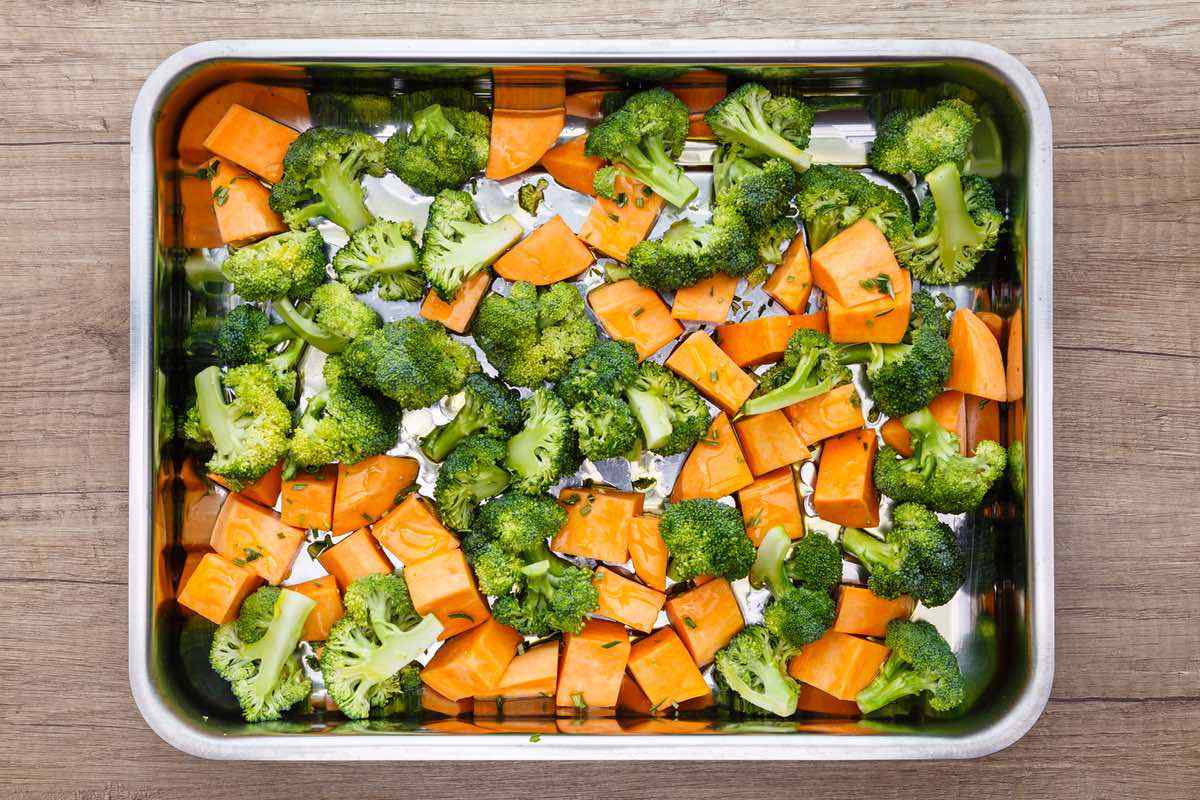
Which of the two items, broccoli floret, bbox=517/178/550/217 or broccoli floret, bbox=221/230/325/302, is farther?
broccoli floret, bbox=517/178/550/217

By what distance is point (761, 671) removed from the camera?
8.37ft

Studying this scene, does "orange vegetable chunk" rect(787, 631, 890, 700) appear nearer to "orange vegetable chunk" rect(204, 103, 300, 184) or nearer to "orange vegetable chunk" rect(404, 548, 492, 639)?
"orange vegetable chunk" rect(404, 548, 492, 639)

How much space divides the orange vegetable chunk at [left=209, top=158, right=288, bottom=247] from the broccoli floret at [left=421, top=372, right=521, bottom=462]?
800mm

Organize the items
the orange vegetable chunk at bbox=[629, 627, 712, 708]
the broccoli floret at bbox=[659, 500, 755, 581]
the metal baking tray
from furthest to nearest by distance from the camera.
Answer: the orange vegetable chunk at bbox=[629, 627, 712, 708]
the broccoli floret at bbox=[659, 500, 755, 581]
the metal baking tray

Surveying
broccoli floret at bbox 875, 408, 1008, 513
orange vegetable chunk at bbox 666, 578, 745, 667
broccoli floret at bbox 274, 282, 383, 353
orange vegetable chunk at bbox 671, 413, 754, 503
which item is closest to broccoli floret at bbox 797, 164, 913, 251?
broccoli floret at bbox 875, 408, 1008, 513

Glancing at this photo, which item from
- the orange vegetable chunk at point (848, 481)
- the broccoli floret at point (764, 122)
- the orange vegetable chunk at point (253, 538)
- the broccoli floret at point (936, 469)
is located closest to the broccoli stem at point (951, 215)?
the broccoli floret at point (764, 122)

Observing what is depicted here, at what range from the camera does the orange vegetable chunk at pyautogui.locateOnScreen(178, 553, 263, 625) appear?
8.28 feet

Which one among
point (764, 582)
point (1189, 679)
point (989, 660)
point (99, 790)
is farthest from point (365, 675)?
point (1189, 679)

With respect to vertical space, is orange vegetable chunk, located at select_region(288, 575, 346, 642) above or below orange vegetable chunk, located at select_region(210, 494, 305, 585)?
below

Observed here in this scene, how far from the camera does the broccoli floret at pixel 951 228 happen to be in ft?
8.23

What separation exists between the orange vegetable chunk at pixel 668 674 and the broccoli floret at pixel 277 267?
5.07ft

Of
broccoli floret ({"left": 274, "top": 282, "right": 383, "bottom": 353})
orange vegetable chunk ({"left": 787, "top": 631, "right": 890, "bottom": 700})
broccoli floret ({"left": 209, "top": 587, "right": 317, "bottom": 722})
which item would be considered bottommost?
broccoli floret ({"left": 209, "top": 587, "right": 317, "bottom": 722})

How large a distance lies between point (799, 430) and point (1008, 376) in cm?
65

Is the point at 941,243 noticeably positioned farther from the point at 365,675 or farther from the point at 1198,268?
the point at 365,675
